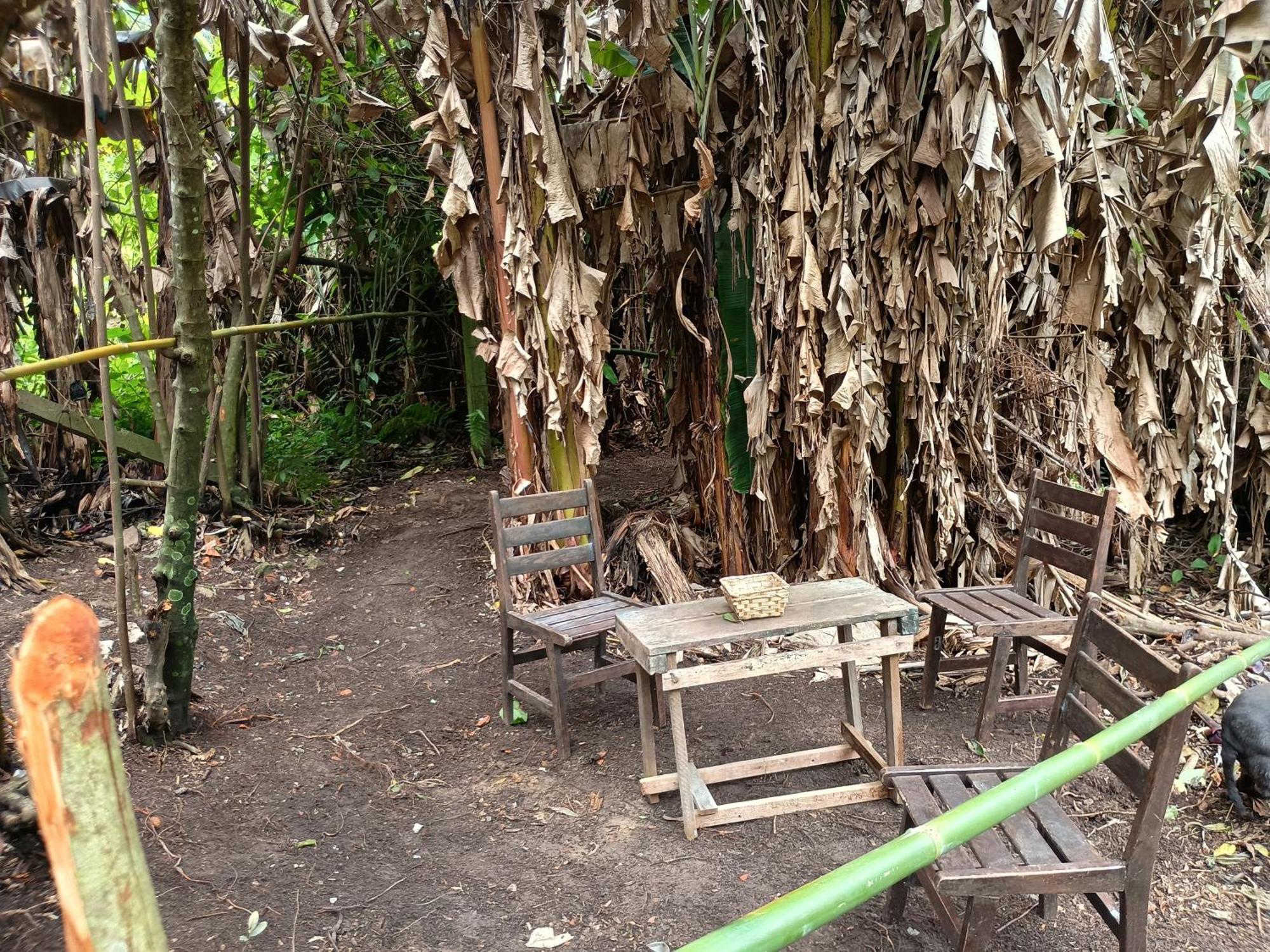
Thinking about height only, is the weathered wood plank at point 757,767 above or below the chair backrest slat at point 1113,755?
below

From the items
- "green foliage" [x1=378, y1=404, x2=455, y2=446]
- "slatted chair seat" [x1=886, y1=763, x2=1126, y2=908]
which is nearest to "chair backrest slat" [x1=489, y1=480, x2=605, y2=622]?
"slatted chair seat" [x1=886, y1=763, x2=1126, y2=908]

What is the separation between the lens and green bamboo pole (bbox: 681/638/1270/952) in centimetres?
98

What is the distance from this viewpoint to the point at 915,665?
449 centimetres

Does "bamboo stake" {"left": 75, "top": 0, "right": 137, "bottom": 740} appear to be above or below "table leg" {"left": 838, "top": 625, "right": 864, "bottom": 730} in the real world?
above

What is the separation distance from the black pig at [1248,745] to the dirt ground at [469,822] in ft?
0.42

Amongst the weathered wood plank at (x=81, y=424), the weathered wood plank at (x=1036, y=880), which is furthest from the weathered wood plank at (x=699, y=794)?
the weathered wood plank at (x=81, y=424)

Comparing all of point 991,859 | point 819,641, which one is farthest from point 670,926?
point 819,641

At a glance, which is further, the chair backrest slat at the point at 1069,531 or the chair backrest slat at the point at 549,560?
the chair backrest slat at the point at 549,560

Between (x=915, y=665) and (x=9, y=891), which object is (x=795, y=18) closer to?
(x=915, y=665)

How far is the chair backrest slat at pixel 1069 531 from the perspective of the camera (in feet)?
11.6

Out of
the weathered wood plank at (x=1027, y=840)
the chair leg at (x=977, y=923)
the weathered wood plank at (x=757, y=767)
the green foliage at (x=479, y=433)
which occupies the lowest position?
the weathered wood plank at (x=757, y=767)

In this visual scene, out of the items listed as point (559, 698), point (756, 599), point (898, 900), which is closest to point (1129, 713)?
point (898, 900)

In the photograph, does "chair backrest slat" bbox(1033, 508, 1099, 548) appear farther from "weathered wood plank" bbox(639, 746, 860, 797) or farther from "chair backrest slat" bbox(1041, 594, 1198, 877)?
"weathered wood plank" bbox(639, 746, 860, 797)

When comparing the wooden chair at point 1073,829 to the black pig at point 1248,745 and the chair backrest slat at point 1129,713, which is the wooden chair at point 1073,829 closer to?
the chair backrest slat at point 1129,713
